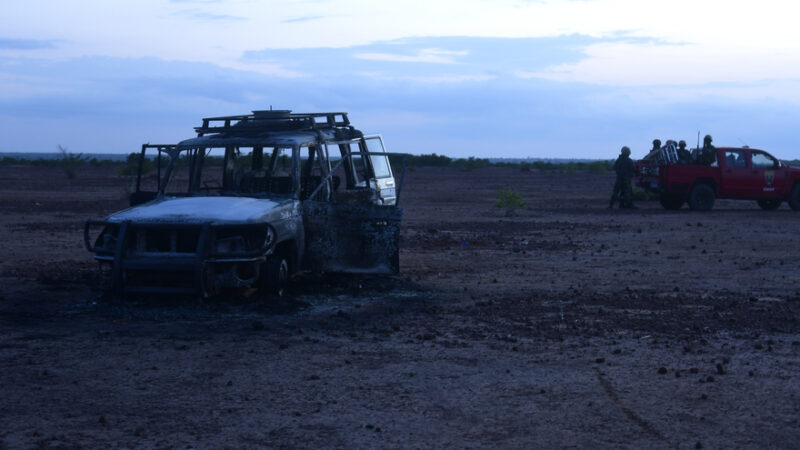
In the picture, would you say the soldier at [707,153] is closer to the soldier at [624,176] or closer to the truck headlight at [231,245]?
the soldier at [624,176]

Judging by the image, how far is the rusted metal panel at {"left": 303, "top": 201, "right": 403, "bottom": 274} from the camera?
410 inches

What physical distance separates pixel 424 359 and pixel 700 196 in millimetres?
21000

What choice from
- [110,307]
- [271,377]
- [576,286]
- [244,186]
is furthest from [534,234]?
[271,377]

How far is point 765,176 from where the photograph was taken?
26.8 meters

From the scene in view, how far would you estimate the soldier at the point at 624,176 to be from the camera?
2638 cm

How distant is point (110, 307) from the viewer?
9.62 m

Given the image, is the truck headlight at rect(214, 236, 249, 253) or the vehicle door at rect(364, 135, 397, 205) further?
the vehicle door at rect(364, 135, 397, 205)

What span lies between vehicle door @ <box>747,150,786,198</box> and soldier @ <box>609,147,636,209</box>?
3.34 meters

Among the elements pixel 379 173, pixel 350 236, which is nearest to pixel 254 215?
pixel 350 236

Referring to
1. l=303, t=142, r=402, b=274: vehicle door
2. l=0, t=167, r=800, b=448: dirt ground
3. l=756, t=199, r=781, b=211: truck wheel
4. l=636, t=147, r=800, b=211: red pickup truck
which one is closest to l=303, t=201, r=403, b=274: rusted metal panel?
l=303, t=142, r=402, b=274: vehicle door

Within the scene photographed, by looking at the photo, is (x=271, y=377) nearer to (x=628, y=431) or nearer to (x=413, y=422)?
(x=413, y=422)

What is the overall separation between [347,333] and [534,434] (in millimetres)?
3375

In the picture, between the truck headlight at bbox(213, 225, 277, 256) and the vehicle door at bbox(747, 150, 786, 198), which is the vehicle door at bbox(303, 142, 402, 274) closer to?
the truck headlight at bbox(213, 225, 277, 256)

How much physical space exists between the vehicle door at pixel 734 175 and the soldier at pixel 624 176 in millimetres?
2508
